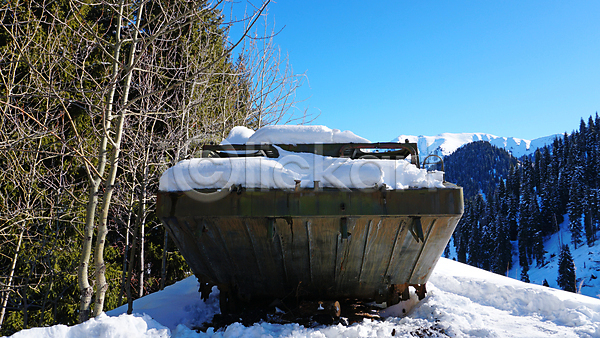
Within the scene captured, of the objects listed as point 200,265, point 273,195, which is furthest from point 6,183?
point 273,195

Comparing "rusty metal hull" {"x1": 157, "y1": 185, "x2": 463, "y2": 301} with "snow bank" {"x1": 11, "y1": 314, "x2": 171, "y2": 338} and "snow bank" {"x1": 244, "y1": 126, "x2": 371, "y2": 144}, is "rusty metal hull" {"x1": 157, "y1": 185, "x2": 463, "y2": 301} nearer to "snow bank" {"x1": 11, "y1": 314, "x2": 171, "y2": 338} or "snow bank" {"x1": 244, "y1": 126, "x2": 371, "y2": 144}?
"snow bank" {"x1": 11, "y1": 314, "x2": 171, "y2": 338}

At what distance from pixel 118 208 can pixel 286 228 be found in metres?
6.51

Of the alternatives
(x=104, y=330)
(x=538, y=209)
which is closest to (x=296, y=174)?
(x=104, y=330)

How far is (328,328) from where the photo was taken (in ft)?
9.87

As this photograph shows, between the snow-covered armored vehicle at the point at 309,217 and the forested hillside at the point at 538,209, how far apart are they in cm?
7062

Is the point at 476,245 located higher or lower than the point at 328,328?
lower

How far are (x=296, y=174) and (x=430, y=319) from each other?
73.8 inches

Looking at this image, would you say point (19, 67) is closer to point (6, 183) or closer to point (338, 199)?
point (6, 183)

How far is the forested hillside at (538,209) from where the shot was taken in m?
69.6

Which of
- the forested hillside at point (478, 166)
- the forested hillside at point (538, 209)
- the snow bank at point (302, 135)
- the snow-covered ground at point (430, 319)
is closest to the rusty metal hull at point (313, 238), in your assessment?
the snow-covered ground at point (430, 319)

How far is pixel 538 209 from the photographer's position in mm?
70688

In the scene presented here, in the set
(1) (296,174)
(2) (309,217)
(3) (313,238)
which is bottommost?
(3) (313,238)

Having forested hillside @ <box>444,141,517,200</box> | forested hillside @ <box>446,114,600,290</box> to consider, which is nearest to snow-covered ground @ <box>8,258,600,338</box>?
forested hillside @ <box>446,114,600,290</box>

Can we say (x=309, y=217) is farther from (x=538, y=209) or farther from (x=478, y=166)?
(x=478, y=166)
